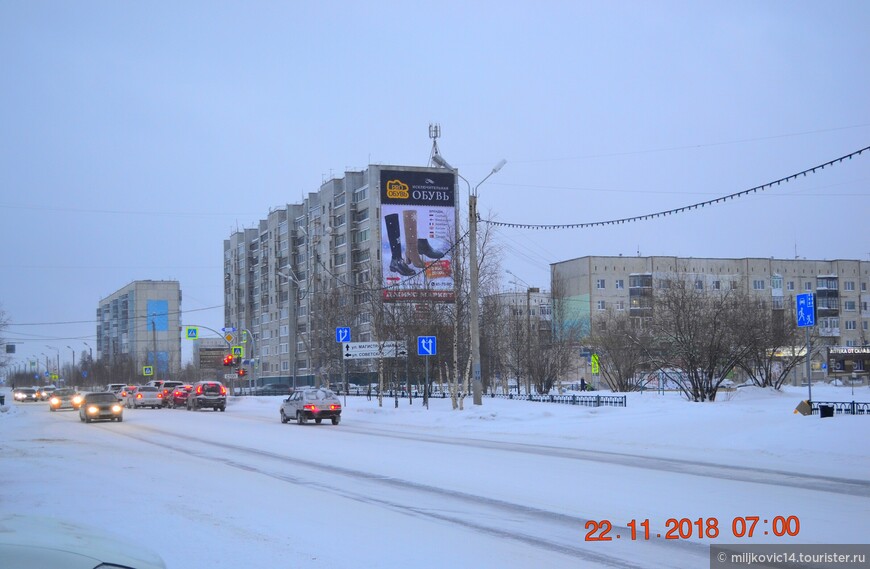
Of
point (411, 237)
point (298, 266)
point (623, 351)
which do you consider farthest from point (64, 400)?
point (298, 266)

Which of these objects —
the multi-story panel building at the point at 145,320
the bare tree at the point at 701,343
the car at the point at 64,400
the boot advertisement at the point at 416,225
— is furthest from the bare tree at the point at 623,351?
the multi-story panel building at the point at 145,320

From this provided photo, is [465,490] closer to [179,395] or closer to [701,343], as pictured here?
[701,343]

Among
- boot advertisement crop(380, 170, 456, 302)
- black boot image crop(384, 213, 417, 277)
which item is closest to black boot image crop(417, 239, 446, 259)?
boot advertisement crop(380, 170, 456, 302)

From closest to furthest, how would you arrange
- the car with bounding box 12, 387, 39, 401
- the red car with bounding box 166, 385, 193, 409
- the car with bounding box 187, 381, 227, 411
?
the car with bounding box 187, 381, 227, 411, the red car with bounding box 166, 385, 193, 409, the car with bounding box 12, 387, 39, 401

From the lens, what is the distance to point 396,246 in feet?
193

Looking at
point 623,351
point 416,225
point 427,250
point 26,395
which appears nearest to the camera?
point 623,351

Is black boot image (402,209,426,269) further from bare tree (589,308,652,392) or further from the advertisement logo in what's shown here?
bare tree (589,308,652,392)

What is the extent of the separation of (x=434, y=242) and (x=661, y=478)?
Result: 1837 inches

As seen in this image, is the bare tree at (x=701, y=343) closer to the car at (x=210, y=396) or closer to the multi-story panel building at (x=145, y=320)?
the car at (x=210, y=396)

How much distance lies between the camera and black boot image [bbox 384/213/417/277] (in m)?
57.3

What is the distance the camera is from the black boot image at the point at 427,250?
60094mm

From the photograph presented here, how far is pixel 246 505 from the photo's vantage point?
13.0 meters

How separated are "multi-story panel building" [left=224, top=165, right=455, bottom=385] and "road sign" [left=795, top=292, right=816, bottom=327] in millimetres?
49410
